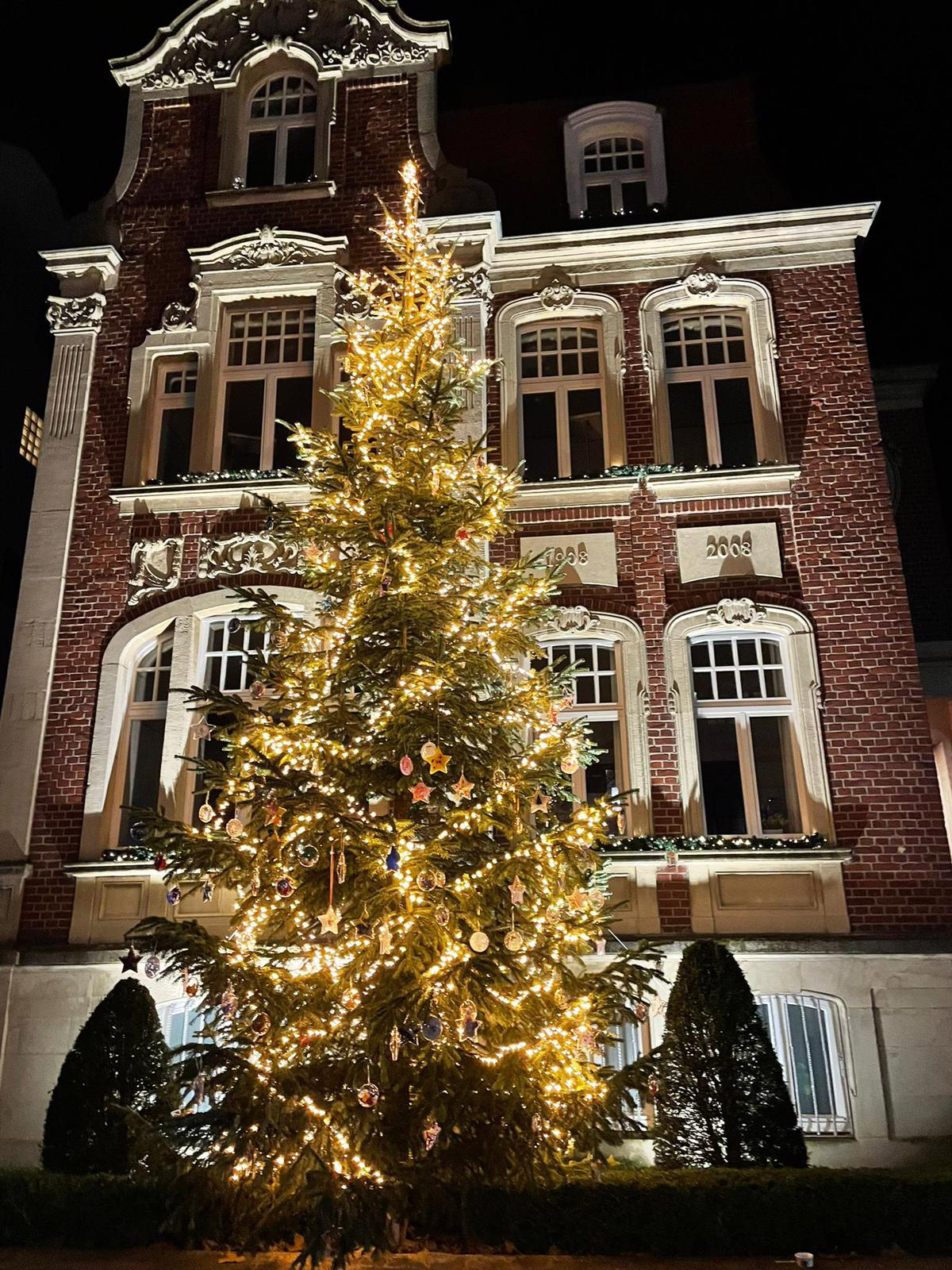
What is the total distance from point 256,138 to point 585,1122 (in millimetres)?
13411

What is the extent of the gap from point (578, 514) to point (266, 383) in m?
4.46

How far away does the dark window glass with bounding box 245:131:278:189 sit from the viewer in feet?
49.9

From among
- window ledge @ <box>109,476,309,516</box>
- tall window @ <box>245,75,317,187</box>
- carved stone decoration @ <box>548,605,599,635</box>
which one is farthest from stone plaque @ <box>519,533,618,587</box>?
tall window @ <box>245,75,317,187</box>

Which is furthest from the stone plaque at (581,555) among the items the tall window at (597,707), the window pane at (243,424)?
the window pane at (243,424)

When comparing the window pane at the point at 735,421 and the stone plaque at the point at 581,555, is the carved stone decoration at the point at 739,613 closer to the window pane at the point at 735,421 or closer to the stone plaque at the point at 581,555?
the stone plaque at the point at 581,555

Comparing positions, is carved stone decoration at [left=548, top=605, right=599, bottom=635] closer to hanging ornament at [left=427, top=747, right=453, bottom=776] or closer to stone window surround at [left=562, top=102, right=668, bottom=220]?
hanging ornament at [left=427, top=747, right=453, bottom=776]

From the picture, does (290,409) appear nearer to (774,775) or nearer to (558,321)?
(558,321)

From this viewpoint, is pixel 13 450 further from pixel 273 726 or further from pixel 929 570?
pixel 929 570

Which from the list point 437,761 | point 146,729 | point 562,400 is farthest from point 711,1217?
point 562,400

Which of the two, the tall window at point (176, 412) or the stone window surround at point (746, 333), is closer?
the stone window surround at point (746, 333)

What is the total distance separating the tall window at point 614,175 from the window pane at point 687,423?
2.80 meters

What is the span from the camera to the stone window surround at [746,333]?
43.5 feet

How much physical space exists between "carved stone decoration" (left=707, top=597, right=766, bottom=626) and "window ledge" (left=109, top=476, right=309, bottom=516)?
16.6 feet

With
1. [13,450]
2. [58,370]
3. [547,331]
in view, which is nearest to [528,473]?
[547,331]
